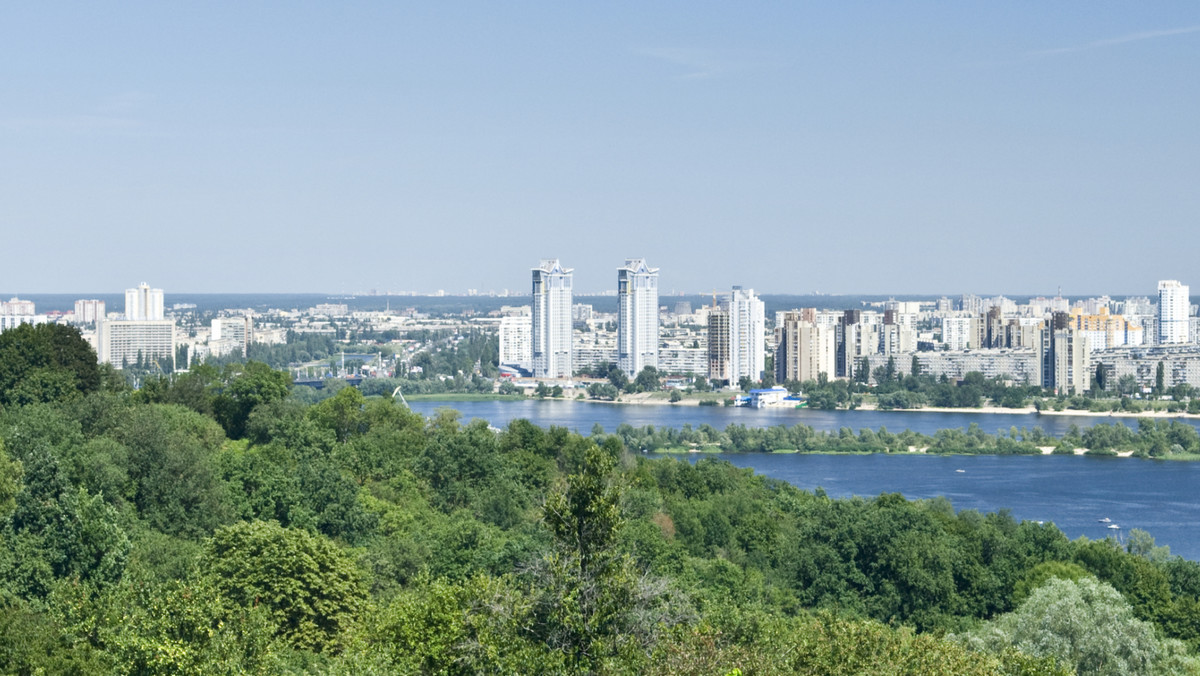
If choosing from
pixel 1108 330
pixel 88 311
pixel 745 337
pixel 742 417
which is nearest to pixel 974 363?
pixel 745 337

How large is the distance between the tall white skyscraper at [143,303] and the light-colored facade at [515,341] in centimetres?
1681

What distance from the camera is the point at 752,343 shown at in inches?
1763

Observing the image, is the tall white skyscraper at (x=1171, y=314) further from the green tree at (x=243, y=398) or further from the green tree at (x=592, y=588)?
the green tree at (x=592, y=588)

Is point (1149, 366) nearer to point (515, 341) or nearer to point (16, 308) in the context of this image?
point (515, 341)

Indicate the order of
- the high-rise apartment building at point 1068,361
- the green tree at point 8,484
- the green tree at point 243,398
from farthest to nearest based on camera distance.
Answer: the high-rise apartment building at point 1068,361 < the green tree at point 243,398 < the green tree at point 8,484

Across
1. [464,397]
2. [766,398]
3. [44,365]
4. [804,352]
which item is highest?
[44,365]

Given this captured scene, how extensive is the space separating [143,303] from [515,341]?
17.9 meters

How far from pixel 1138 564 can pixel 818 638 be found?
6081 mm

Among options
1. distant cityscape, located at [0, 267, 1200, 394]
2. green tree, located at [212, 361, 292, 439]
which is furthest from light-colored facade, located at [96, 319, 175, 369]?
green tree, located at [212, 361, 292, 439]

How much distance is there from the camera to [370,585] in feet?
21.9

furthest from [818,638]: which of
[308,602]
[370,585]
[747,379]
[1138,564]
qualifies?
[747,379]

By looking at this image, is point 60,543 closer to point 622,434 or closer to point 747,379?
point 622,434

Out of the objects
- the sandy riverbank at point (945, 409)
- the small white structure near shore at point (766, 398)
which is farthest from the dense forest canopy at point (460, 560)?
the small white structure near shore at point (766, 398)

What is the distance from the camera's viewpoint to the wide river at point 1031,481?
1750 centimetres
